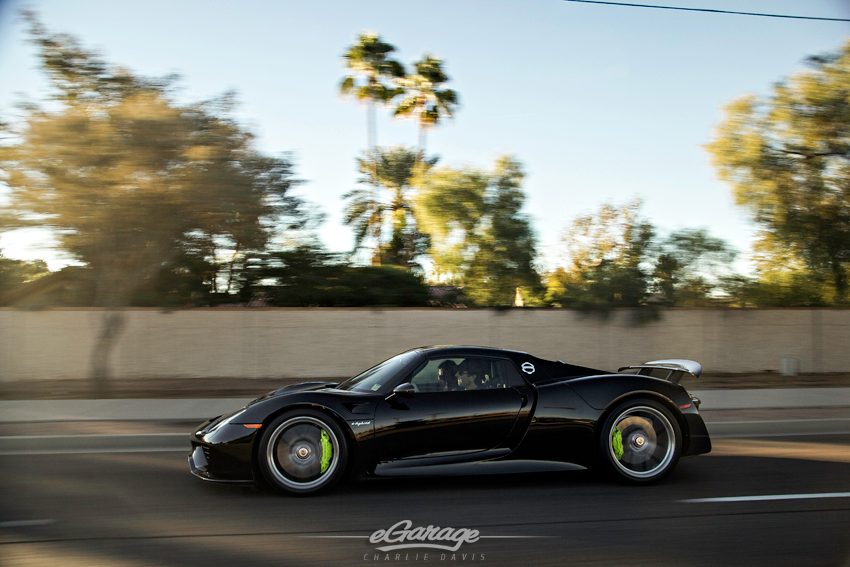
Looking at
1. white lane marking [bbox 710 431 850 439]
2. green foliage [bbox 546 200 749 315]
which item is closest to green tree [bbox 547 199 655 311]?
green foliage [bbox 546 200 749 315]

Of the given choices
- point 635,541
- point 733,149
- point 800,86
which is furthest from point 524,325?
point 635,541

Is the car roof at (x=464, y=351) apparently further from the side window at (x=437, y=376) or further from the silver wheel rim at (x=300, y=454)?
the silver wheel rim at (x=300, y=454)

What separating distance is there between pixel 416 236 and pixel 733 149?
1060cm

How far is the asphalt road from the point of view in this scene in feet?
12.5

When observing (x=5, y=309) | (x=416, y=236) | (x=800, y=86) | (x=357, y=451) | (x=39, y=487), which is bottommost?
(x=39, y=487)

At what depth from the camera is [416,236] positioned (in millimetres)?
22406

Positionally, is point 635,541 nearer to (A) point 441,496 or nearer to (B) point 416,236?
(A) point 441,496

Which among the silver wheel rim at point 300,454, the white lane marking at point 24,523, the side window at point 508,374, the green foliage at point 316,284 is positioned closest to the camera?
the white lane marking at point 24,523

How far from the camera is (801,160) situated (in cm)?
1579

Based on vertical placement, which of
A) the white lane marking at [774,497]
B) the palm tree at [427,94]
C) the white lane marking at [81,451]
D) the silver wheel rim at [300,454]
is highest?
the palm tree at [427,94]

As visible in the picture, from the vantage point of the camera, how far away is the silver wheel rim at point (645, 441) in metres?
5.41

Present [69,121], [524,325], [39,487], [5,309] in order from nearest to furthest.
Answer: [39,487], [69,121], [5,309], [524,325]

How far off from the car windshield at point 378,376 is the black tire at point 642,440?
182 cm

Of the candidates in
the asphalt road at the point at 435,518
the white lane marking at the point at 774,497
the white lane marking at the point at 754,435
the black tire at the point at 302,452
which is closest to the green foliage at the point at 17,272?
the asphalt road at the point at 435,518
